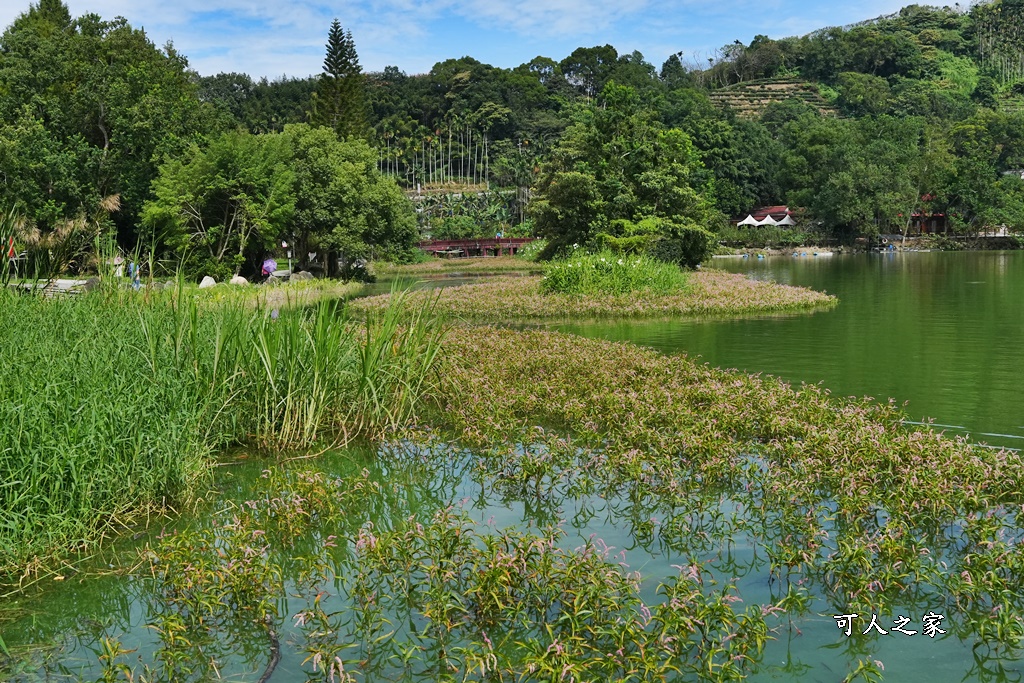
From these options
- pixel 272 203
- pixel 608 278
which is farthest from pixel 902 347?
pixel 272 203

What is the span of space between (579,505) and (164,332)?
156 inches

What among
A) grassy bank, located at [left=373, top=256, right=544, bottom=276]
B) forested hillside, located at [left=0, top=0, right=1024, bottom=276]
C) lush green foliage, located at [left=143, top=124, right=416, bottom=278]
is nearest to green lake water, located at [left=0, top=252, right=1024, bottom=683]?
forested hillside, located at [left=0, top=0, right=1024, bottom=276]

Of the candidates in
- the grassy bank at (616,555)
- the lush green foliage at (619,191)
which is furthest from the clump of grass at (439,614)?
the lush green foliage at (619,191)

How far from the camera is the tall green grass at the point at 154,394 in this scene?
5402 mm

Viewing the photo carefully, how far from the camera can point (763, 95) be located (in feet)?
410

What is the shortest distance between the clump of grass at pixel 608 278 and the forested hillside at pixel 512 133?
7.23 metres

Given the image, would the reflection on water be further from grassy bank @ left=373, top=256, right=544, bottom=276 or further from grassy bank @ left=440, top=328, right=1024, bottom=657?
grassy bank @ left=373, top=256, right=544, bottom=276

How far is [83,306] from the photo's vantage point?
8.77 meters

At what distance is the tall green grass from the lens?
17.7ft

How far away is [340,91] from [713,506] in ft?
153

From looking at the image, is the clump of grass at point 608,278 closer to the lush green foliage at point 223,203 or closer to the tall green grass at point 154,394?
the lush green foliage at point 223,203

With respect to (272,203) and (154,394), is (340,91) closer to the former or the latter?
(272,203)

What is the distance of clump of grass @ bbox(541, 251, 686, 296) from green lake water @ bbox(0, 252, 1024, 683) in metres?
6.18

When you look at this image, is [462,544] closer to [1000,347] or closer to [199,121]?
[1000,347]
